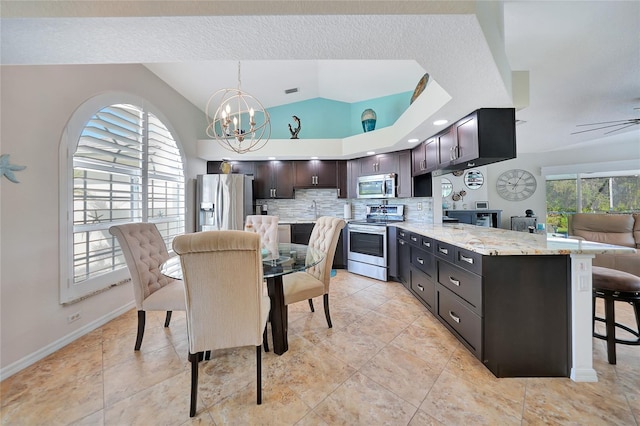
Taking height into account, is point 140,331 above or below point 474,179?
below

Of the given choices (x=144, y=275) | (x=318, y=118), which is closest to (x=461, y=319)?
(x=144, y=275)

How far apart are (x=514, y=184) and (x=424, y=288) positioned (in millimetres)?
4881

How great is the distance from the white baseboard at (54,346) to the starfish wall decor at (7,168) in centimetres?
129

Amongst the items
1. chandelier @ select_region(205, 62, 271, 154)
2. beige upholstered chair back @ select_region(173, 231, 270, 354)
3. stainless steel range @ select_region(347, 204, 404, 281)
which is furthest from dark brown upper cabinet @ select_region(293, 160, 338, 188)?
beige upholstered chair back @ select_region(173, 231, 270, 354)

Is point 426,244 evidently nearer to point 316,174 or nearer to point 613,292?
point 613,292

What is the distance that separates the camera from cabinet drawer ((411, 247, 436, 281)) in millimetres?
2309

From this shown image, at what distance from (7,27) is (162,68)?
6.82 ft

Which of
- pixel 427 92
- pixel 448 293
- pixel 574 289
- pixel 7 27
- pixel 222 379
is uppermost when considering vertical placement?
pixel 427 92

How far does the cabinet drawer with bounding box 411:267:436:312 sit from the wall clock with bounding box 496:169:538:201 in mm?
4387

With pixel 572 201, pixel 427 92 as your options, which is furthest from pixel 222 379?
pixel 572 201

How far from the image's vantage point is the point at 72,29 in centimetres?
111

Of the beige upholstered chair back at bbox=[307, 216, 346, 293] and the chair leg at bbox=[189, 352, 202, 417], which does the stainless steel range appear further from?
the chair leg at bbox=[189, 352, 202, 417]

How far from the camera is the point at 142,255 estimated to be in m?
1.89

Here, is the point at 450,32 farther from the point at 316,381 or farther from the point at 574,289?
the point at 316,381
